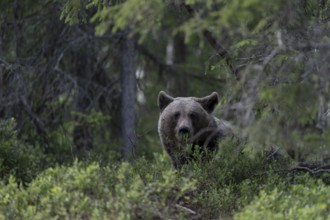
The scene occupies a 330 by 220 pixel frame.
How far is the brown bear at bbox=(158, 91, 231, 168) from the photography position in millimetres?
9383

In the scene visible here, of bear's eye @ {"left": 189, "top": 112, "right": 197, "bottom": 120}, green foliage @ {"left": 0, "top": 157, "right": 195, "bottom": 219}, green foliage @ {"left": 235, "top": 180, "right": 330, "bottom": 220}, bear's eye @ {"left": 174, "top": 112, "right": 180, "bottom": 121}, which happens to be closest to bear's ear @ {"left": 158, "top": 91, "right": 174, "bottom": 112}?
bear's eye @ {"left": 174, "top": 112, "right": 180, "bottom": 121}

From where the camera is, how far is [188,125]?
938 cm

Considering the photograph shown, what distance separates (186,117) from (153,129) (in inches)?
37.7

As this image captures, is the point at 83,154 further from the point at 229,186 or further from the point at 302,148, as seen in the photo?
the point at 302,148

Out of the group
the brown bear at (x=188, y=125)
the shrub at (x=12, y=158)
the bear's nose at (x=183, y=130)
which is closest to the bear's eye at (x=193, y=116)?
the brown bear at (x=188, y=125)

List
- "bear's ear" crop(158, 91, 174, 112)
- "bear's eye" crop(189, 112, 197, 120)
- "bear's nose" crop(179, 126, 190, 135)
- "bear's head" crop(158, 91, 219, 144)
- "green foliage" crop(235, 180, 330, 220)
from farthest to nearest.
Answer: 1. "bear's ear" crop(158, 91, 174, 112)
2. "bear's eye" crop(189, 112, 197, 120)
3. "bear's head" crop(158, 91, 219, 144)
4. "bear's nose" crop(179, 126, 190, 135)
5. "green foliage" crop(235, 180, 330, 220)

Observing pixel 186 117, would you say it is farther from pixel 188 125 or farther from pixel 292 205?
pixel 292 205

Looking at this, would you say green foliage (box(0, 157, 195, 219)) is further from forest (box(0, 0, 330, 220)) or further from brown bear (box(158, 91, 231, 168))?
brown bear (box(158, 91, 231, 168))

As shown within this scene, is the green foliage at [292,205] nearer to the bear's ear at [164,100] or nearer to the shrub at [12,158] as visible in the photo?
the bear's ear at [164,100]

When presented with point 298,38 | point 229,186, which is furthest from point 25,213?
point 298,38

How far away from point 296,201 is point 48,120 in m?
8.34

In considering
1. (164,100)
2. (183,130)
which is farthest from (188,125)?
(164,100)

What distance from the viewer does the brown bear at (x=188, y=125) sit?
30.8ft

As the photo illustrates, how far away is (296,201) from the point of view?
714cm
